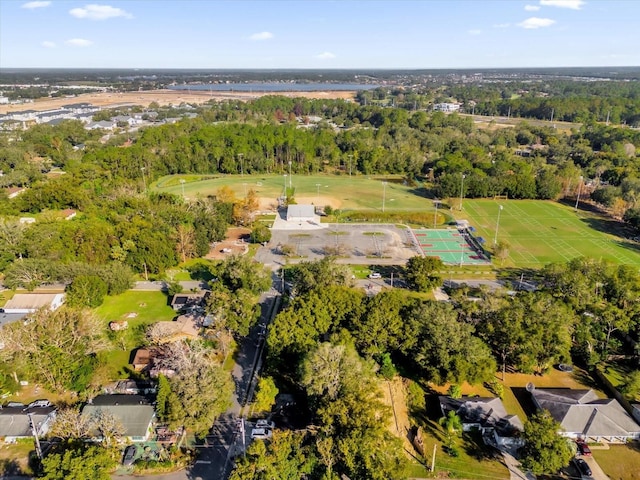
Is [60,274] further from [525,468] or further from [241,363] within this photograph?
[525,468]

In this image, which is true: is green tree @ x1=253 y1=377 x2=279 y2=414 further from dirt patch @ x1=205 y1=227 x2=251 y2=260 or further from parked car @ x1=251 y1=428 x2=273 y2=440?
dirt patch @ x1=205 y1=227 x2=251 y2=260

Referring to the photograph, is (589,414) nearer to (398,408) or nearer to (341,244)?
(398,408)

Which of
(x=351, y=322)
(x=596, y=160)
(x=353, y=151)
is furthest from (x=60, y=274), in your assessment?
(x=596, y=160)

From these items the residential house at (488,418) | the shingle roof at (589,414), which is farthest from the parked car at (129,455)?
the shingle roof at (589,414)

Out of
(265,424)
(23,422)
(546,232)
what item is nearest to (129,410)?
(23,422)

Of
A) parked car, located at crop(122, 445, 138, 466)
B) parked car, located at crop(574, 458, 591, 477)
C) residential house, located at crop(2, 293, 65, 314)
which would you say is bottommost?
parked car, located at crop(574, 458, 591, 477)

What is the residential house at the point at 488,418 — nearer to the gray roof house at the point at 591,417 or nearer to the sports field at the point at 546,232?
the gray roof house at the point at 591,417

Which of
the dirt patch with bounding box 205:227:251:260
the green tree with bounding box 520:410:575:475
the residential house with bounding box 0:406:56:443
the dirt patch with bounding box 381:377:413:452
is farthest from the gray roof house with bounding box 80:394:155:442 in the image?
the dirt patch with bounding box 205:227:251:260
